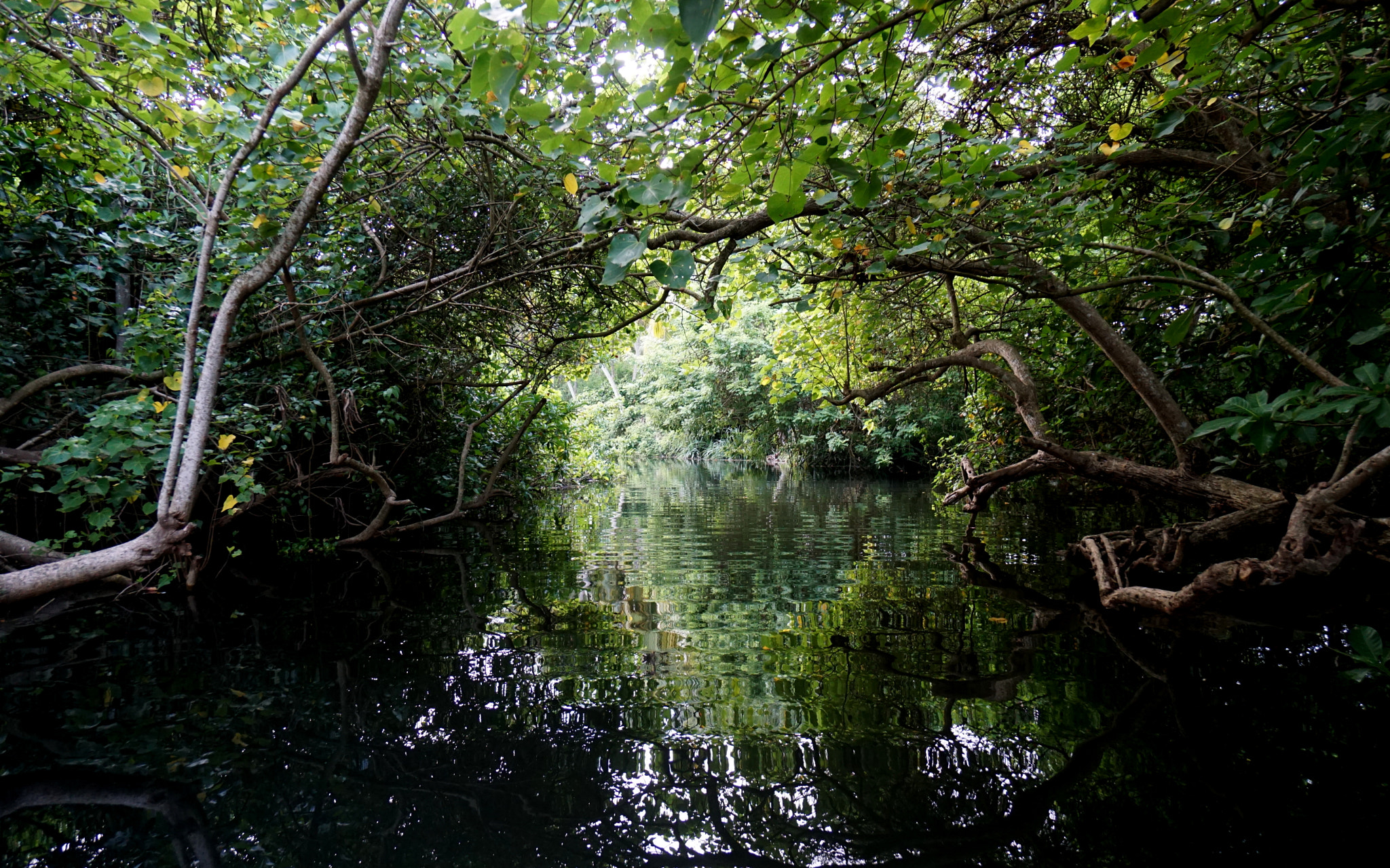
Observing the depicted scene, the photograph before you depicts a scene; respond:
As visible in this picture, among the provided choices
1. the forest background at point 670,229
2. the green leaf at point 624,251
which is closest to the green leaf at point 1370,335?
the forest background at point 670,229

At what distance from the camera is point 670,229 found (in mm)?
4328

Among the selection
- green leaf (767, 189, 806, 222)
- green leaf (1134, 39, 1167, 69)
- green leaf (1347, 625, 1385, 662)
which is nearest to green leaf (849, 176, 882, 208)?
green leaf (767, 189, 806, 222)

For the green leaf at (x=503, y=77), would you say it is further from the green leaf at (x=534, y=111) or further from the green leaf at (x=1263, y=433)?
the green leaf at (x=1263, y=433)

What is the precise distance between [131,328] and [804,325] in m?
6.24

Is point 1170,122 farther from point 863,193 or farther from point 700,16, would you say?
point 700,16

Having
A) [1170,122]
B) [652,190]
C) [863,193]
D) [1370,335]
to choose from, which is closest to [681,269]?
[652,190]

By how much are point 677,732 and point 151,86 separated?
396 cm

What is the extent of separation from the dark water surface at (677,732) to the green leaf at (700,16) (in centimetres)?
207

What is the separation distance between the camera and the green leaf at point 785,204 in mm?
1823

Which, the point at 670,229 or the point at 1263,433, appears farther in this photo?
the point at 670,229

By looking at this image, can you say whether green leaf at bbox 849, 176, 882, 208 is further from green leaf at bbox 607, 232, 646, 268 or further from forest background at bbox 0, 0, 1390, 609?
green leaf at bbox 607, 232, 646, 268

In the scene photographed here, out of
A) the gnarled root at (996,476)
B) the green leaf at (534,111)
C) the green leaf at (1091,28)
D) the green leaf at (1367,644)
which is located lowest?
the green leaf at (1367,644)

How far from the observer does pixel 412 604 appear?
14.5ft

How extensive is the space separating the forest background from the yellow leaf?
0.02 meters
